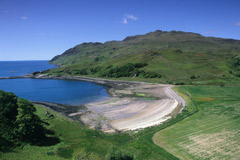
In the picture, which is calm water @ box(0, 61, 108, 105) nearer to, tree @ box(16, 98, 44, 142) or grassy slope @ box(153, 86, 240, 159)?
tree @ box(16, 98, 44, 142)

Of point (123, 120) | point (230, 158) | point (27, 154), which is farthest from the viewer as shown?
point (123, 120)

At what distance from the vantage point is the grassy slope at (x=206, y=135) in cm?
3247

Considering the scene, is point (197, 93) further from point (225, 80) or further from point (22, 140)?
point (22, 140)

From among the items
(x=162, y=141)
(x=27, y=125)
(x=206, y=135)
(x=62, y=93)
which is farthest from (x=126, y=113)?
(x=62, y=93)

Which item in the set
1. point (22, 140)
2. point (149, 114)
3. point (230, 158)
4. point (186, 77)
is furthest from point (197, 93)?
point (22, 140)

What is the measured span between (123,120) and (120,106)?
16.0m

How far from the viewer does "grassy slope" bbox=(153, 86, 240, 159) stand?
32469mm

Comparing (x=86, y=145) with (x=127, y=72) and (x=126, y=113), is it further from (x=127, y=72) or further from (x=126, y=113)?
(x=127, y=72)

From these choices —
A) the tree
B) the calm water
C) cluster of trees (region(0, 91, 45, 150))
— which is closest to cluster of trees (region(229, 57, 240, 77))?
the calm water

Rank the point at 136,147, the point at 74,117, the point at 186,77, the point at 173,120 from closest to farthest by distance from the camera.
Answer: the point at 136,147 → the point at 173,120 → the point at 74,117 → the point at 186,77

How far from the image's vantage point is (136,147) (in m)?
35.0

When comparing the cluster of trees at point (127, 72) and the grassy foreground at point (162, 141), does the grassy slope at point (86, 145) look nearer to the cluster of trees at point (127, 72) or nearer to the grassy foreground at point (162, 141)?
the grassy foreground at point (162, 141)

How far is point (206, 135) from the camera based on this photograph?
3931cm

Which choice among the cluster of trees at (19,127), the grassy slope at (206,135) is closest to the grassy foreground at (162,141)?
the grassy slope at (206,135)
